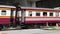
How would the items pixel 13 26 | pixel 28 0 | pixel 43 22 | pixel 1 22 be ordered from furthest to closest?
pixel 28 0 → pixel 43 22 → pixel 13 26 → pixel 1 22

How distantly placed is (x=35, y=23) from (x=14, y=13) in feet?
10.4

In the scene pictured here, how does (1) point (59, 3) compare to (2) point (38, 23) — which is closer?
(2) point (38, 23)

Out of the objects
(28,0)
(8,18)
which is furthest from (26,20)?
(28,0)

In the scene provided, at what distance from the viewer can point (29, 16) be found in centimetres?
2647

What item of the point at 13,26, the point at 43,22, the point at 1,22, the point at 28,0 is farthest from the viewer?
the point at 28,0

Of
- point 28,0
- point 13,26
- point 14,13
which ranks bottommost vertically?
point 13,26

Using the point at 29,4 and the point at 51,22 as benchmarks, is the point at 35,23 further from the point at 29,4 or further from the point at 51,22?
the point at 29,4

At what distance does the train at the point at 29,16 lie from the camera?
24.4 metres

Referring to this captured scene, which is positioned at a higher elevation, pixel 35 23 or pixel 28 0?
pixel 28 0

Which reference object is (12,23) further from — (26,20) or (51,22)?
(51,22)

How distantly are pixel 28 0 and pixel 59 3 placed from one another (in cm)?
700

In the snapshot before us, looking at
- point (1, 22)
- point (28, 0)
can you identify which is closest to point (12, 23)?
point (1, 22)

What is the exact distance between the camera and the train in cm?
2439

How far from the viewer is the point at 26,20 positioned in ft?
85.5
